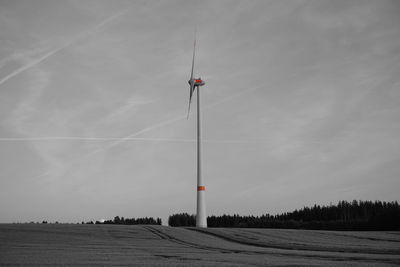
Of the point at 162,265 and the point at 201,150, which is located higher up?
the point at 201,150

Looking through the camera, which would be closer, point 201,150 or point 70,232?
point 70,232

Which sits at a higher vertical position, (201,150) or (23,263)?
(201,150)

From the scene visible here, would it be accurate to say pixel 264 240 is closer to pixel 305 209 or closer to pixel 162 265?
pixel 162 265

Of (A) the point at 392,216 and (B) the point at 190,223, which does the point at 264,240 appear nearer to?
(A) the point at 392,216

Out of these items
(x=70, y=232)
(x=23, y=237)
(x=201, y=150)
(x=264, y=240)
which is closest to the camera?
(x=23, y=237)

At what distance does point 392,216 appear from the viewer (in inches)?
2434

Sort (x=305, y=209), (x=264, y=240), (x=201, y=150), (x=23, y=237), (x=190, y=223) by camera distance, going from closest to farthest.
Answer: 1. (x=23, y=237)
2. (x=264, y=240)
3. (x=201, y=150)
4. (x=190, y=223)
5. (x=305, y=209)

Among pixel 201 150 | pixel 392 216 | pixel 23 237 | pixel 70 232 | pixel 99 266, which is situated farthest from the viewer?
pixel 392 216

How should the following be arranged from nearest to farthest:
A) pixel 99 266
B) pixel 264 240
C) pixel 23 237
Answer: pixel 99 266 → pixel 23 237 → pixel 264 240

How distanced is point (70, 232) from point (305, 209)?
12040cm

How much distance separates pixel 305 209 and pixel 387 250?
121559 millimetres

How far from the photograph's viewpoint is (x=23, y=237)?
23.4 metres

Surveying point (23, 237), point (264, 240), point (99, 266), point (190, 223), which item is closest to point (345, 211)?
point (190, 223)

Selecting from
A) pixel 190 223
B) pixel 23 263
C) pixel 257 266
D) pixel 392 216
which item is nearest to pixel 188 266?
pixel 257 266
